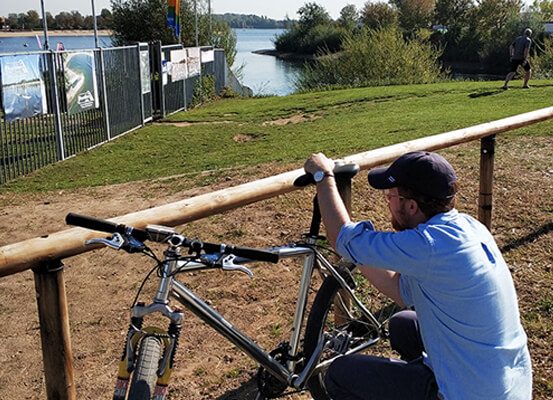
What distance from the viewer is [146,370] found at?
7.22 ft

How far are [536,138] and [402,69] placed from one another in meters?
19.6

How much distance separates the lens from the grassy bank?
1054 cm

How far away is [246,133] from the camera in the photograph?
47.8ft

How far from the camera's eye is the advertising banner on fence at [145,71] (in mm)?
16375

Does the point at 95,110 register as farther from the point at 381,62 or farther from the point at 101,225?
the point at 381,62

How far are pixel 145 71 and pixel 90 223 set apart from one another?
15.2 m

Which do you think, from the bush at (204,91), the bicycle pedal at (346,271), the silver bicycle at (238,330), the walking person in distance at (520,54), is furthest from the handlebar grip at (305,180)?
the bush at (204,91)

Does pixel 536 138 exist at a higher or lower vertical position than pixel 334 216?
lower

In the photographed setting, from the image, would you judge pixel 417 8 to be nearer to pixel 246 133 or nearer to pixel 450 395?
pixel 246 133

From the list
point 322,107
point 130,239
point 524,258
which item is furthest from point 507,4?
point 130,239

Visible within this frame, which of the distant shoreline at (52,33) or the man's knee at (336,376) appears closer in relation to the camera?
the man's knee at (336,376)

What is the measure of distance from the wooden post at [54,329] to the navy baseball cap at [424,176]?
123cm

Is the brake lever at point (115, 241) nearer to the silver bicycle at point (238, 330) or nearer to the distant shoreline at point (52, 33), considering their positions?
the silver bicycle at point (238, 330)

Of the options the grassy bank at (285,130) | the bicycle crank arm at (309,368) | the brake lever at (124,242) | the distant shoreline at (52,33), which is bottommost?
the grassy bank at (285,130)
